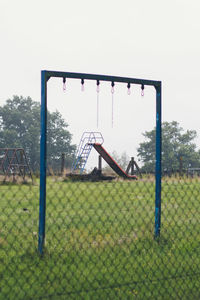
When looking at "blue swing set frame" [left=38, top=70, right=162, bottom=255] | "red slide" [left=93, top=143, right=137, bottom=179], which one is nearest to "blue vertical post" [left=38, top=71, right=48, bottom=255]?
"blue swing set frame" [left=38, top=70, right=162, bottom=255]

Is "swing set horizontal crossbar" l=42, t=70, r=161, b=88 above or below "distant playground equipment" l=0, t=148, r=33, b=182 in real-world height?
above

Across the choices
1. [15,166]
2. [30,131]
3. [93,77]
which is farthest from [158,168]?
[30,131]

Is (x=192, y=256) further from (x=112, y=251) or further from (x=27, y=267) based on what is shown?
(x=27, y=267)

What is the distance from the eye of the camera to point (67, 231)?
17.8 feet

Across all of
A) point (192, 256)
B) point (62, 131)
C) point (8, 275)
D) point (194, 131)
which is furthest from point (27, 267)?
point (194, 131)

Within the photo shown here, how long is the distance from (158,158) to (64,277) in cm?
191

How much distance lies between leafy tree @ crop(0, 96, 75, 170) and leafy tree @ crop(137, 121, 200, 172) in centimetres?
1025

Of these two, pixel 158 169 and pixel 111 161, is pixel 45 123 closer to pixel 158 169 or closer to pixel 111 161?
pixel 158 169

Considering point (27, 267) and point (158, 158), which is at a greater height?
point (158, 158)

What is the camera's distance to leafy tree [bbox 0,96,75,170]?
4866 cm

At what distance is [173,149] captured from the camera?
55.0m

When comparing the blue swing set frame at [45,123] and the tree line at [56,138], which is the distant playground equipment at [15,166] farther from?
the tree line at [56,138]

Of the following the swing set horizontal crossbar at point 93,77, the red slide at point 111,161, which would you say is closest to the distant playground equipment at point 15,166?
the red slide at point 111,161

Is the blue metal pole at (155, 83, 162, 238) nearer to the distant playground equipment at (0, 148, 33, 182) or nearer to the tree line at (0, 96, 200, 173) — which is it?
the distant playground equipment at (0, 148, 33, 182)
